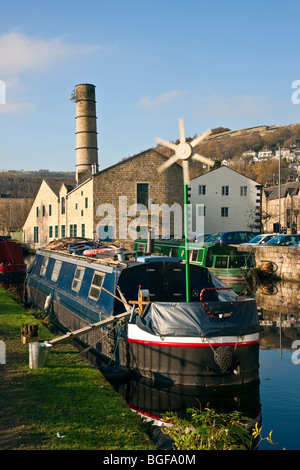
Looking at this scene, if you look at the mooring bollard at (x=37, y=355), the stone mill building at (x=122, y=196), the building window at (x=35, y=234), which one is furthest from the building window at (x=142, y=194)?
the mooring bollard at (x=37, y=355)

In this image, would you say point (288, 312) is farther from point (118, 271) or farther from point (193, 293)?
point (118, 271)

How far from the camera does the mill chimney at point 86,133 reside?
46.5m

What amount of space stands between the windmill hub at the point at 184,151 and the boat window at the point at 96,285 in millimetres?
4257

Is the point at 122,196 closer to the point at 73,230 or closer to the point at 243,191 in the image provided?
Answer: the point at 73,230

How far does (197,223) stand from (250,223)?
15.4ft

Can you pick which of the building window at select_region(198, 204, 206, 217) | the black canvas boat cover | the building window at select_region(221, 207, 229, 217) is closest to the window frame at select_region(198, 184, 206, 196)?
the building window at select_region(198, 204, 206, 217)

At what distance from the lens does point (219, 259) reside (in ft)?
88.4

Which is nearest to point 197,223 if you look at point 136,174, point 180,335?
point 136,174

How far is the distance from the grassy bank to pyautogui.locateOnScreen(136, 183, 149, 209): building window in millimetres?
31094

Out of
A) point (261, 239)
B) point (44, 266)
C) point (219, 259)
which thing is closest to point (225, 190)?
point (261, 239)

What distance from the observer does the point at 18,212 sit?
246 feet

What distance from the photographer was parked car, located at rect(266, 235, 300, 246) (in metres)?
29.9

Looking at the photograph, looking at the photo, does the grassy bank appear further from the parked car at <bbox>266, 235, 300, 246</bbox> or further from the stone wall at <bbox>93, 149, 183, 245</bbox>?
the stone wall at <bbox>93, 149, 183, 245</bbox>

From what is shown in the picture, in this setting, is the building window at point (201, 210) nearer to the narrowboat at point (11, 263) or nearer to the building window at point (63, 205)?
the building window at point (63, 205)
